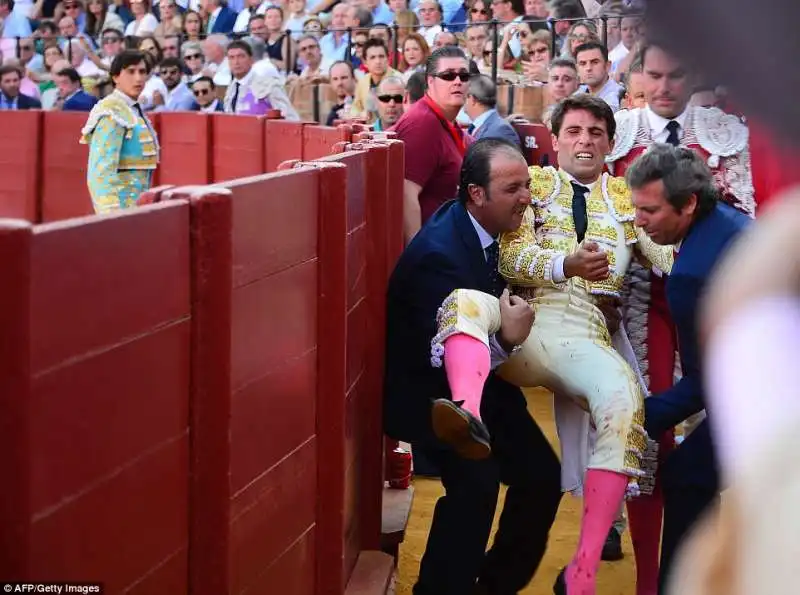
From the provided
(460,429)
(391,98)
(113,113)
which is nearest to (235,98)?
(391,98)

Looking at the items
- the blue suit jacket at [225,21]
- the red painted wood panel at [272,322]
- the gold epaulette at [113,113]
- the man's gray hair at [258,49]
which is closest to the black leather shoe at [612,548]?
the red painted wood panel at [272,322]

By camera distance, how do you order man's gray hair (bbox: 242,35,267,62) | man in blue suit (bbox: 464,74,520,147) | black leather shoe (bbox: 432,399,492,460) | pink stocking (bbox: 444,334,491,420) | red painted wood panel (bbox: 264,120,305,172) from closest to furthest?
black leather shoe (bbox: 432,399,492,460)
pink stocking (bbox: 444,334,491,420)
man in blue suit (bbox: 464,74,520,147)
red painted wood panel (bbox: 264,120,305,172)
man's gray hair (bbox: 242,35,267,62)

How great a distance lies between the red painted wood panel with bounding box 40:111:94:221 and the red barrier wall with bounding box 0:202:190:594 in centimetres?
831

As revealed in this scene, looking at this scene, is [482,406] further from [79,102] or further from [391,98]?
[79,102]

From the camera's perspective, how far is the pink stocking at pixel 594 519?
3.23 metres

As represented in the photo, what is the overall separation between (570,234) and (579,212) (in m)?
0.09

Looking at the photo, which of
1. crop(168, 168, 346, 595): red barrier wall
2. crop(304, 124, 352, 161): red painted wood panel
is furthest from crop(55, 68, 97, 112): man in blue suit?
crop(168, 168, 346, 595): red barrier wall

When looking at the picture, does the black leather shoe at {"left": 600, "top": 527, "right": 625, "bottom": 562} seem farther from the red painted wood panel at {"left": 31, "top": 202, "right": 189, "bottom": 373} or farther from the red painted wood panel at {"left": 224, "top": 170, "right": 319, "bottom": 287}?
the red painted wood panel at {"left": 31, "top": 202, "right": 189, "bottom": 373}

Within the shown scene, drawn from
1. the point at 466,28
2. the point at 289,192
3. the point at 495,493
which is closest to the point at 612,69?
the point at 466,28

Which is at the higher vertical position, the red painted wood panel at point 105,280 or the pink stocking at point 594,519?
the red painted wood panel at point 105,280

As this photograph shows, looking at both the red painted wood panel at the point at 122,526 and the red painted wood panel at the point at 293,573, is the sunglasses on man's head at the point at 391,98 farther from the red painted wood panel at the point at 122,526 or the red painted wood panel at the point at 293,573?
the red painted wood panel at the point at 122,526

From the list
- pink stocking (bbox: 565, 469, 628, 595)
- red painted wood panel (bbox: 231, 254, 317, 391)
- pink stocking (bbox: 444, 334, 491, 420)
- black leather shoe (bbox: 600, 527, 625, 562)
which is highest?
red painted wood panel (bbox: 231, 254, 317, 391)

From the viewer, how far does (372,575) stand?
3.33m

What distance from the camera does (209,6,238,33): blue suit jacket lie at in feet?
44.2
